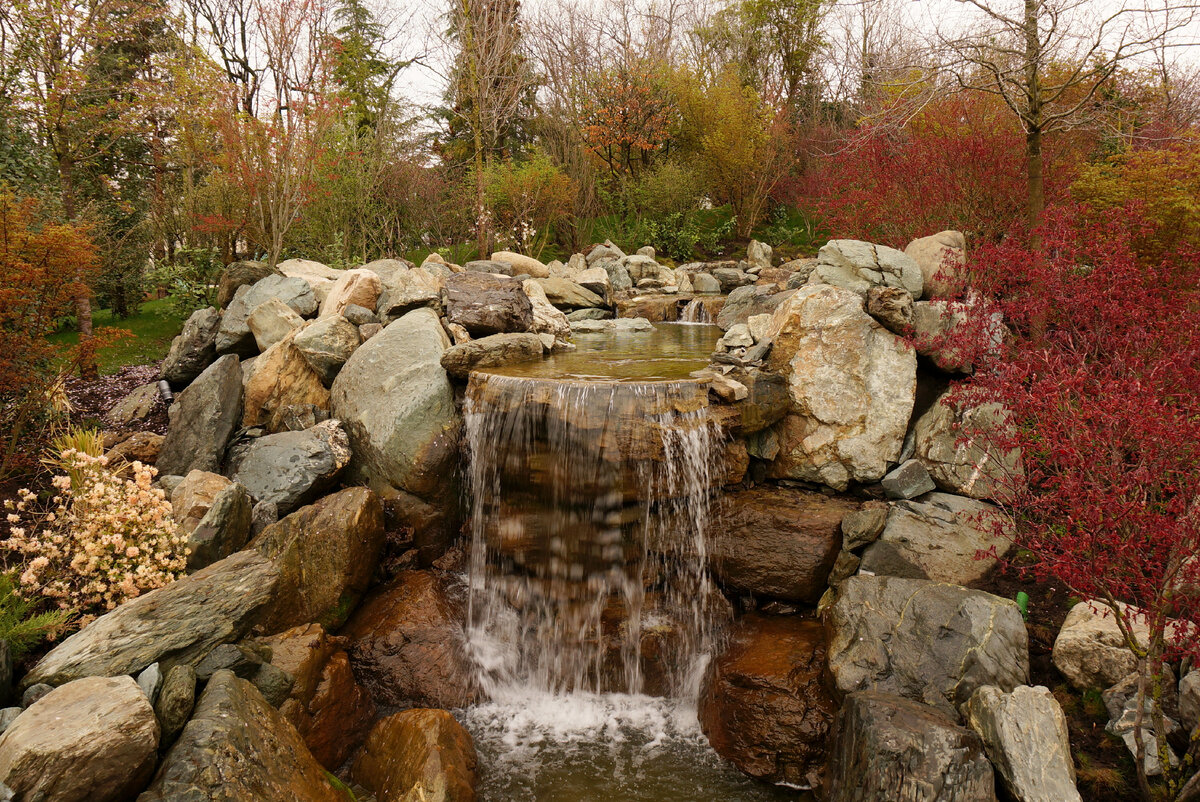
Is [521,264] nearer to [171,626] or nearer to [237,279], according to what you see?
[237,279]

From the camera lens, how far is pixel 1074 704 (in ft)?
12.6

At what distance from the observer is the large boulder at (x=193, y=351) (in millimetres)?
8555

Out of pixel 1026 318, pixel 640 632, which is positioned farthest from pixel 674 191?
pixel 640 632

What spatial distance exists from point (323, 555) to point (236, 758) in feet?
7.30

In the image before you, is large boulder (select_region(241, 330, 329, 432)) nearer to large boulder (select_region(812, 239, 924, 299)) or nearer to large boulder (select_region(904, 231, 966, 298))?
large boulder (select_region(812, 239, 924, 299))

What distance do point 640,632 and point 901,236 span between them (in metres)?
6.46

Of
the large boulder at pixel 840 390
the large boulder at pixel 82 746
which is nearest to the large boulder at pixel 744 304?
the large boulder at pixel 840 390

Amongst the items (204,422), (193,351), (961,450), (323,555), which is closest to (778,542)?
(961,450)

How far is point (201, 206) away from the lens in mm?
11820

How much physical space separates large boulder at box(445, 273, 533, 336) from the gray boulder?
1.27m

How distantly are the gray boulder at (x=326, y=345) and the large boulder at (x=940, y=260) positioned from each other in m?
6.52

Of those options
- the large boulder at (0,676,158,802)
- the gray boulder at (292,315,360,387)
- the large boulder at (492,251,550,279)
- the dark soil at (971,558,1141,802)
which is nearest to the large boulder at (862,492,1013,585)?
the dark soil at (971,558,1141,802)

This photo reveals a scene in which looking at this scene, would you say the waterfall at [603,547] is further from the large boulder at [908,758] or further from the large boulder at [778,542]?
the large boulder at [908,758]

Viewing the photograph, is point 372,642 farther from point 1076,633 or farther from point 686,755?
point 1076,633
